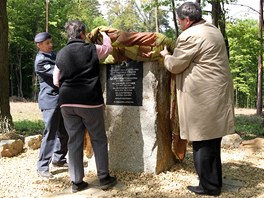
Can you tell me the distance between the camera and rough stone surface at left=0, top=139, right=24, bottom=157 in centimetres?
604

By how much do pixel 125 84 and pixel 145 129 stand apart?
666 millimetres

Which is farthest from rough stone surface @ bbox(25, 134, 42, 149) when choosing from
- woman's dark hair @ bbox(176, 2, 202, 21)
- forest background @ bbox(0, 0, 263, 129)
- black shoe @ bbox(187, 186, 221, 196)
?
forest background @ bbox(0, 0, 263, 129)

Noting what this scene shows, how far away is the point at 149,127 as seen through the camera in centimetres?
449

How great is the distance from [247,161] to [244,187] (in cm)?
156

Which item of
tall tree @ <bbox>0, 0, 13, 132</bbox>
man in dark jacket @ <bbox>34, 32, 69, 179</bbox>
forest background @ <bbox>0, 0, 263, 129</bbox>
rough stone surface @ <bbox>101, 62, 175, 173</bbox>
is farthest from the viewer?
forest background @ <bbox>0, 0, 263, 129</bbox>

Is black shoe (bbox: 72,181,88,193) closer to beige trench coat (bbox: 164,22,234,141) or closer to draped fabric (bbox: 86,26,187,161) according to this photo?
draped fabric (bbox: 86,26,187,161)

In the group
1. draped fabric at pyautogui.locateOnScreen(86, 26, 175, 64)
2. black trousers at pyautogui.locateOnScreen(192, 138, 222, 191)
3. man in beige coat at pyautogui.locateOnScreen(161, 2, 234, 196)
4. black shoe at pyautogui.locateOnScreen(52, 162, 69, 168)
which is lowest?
black shoe at pyautogui.locateOnScreen(52, 162, 69, 168)

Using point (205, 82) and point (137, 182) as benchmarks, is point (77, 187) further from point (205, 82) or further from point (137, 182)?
point (205, 82)

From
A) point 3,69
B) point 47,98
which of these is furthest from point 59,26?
point 47,98

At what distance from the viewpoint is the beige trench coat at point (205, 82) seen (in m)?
3.73

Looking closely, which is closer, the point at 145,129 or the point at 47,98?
the point at 145,129

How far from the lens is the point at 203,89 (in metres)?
3.75

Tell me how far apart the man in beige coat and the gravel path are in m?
0.43

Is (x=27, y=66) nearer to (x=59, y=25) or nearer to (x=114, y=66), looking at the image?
(x=59, y=25)
